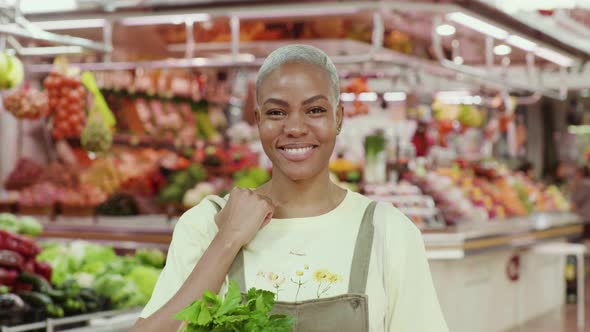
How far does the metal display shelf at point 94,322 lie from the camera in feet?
13.3

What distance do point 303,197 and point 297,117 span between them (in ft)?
0.58

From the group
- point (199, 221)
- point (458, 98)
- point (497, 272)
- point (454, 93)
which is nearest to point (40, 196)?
point (497, 272)

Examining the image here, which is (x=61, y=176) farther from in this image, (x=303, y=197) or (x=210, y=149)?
(x=303, y=197)

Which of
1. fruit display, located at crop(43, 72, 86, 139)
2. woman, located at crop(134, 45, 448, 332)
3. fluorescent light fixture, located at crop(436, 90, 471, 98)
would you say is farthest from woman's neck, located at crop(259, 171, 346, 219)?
Answer: fluorescent light fixture, located at crop(436, 90, 471, 98)

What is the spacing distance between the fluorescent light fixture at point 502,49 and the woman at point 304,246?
8.28m

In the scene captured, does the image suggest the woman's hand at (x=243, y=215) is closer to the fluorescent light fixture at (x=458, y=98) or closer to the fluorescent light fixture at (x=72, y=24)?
the fluorescent light fixture at (x=72, y=24)

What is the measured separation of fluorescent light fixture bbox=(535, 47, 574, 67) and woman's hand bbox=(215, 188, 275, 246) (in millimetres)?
8313

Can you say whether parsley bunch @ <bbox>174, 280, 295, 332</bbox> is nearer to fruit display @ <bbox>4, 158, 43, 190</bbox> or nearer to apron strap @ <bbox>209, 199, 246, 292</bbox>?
apron strap @ <bbox>209, 199, 246, 292</bbox>

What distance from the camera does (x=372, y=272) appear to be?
1782mm

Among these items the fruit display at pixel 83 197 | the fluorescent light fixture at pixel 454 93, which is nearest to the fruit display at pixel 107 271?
the fruit display at pixel 83 197

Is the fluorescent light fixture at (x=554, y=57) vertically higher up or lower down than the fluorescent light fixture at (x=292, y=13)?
lower down

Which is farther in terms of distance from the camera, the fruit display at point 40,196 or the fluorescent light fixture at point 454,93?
the fluorescent light fixture at point 454,93

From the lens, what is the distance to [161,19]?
7.22 m

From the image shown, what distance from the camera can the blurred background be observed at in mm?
5508
